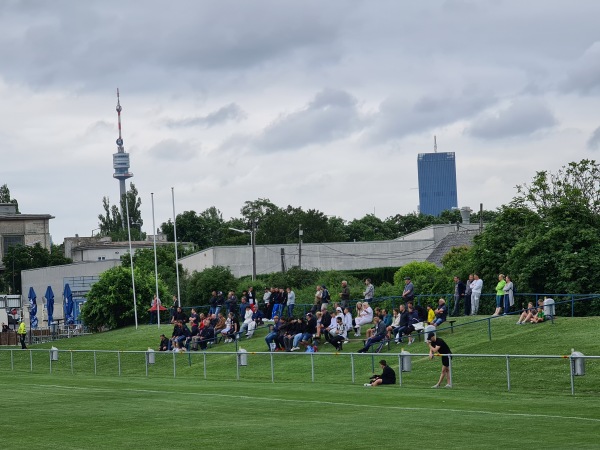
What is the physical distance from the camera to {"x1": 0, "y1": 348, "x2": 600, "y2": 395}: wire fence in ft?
98.3

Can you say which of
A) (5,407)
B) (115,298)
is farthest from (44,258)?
(5,407)

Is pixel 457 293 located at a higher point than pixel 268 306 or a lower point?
higher

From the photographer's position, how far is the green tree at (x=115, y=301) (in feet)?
223

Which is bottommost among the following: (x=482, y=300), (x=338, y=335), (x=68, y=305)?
(x=338, y=335)

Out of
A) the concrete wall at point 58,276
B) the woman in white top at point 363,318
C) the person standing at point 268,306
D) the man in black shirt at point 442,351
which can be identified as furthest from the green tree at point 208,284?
the man in black shirt at point 442,351

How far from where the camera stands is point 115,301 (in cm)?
6794

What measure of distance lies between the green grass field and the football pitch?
0.03 meters

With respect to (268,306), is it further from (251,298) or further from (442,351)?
(442,351)

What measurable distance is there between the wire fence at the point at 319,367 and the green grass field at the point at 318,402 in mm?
61

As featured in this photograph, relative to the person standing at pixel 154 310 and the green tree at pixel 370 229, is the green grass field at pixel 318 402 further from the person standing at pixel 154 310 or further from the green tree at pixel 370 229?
the green tree at pixel 370 229

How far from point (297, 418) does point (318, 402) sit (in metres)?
3.83

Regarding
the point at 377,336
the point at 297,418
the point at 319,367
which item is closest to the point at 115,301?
the point at 377,336

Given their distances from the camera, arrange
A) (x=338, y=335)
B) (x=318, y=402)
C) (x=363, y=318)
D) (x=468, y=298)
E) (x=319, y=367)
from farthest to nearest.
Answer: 1. (x=468, y=298)
2. (x=363, y=318)
3. (x=338, y=335)
4. (x=319, y=367)
5. (x=318, y=402)

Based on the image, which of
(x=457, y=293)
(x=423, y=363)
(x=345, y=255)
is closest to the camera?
(x=423, y=363)
